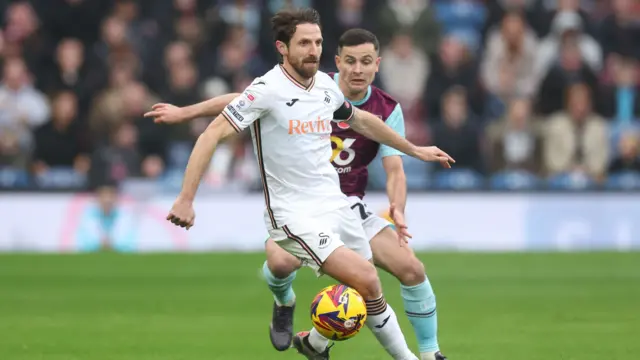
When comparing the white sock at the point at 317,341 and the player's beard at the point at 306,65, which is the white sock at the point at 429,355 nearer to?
the white sock at the point at 317,341

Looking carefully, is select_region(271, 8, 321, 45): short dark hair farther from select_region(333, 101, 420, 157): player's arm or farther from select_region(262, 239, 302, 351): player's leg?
select_region(262, 239, 302, 351): player's leg

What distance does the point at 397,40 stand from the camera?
18438mm

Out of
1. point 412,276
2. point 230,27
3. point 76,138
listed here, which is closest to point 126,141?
point 76,138

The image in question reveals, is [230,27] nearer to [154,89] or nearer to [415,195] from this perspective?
[154,89]

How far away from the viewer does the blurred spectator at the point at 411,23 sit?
1909 cm

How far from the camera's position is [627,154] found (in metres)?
17.8

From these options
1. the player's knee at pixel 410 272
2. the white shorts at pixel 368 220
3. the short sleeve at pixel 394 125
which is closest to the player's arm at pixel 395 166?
the short sleeve at pixel 394 125

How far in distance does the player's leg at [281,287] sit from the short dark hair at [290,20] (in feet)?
5.49

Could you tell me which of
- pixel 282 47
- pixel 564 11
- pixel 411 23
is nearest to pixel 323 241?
pixel 282 47

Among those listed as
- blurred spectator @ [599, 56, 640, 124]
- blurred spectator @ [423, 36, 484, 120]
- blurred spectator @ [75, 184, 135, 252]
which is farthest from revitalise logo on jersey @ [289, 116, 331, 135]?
blurred spectator @ [599, 56, 640, 124]

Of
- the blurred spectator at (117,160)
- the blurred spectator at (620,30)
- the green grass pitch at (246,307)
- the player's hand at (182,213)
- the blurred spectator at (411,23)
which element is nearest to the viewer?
the player's hand at (182,213)

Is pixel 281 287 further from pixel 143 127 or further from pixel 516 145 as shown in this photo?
pixel 143 127

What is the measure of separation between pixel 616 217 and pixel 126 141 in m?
7.27

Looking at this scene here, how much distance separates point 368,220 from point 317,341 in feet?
3.19
